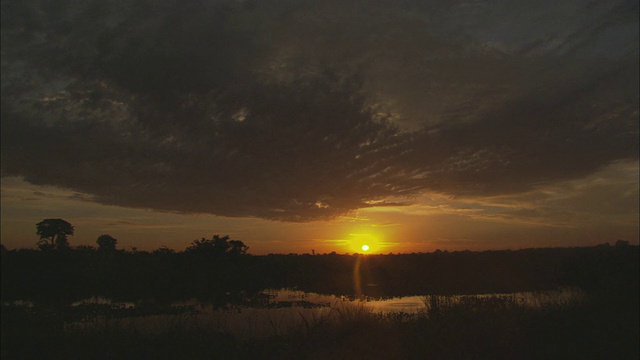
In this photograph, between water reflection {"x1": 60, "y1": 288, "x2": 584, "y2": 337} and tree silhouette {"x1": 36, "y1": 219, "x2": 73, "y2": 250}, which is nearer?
tree silhouette {"x1": 36, "y1": 219, "x2": 73, "y2": 250}

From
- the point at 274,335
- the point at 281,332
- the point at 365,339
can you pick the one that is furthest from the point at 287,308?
the point at 365,339

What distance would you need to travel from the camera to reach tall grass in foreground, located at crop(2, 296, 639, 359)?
10412 millimetres

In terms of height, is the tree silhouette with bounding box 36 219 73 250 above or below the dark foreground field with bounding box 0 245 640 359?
above

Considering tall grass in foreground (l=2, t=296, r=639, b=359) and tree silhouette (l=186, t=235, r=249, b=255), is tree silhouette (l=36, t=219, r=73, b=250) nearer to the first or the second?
tall grass in foreground (l=2, t=296, r=639, b=359)

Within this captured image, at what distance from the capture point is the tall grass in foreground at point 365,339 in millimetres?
10412

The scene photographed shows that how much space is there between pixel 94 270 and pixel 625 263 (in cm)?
3025

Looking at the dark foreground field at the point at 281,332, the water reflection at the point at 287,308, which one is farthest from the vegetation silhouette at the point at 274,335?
the water reflection at the point at 287,308

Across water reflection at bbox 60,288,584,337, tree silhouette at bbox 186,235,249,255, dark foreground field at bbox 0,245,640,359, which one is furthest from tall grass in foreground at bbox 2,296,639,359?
tree silhouette at bbox 186,235,249,255

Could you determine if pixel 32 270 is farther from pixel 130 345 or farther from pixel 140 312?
pixel 140 312

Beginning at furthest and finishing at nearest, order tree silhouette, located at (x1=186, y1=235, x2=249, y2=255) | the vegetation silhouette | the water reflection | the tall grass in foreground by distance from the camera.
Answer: tree silhouette, located at (x1=186, y1=235, x2=249, y2=255)
the water reflection
the tall grass in foreground
the vegetation silhouette

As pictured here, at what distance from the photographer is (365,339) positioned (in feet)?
39.7

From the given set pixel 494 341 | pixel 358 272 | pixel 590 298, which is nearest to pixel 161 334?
pixel 494 341

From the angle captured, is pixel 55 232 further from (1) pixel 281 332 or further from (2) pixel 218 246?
(2) pixel 218 246

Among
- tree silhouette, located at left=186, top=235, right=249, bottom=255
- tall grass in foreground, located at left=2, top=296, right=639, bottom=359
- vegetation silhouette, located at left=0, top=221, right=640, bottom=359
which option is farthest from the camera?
tree silhouette, located at left=186, top=235, right=249, bottom=255
